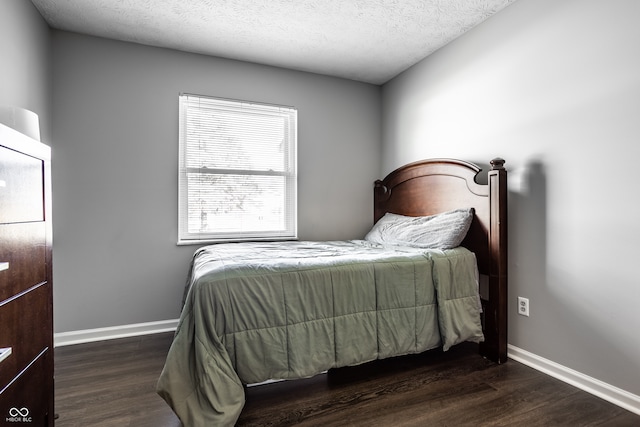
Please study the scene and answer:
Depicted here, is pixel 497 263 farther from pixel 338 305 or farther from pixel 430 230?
pixel 338 305

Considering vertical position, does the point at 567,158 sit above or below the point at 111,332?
above

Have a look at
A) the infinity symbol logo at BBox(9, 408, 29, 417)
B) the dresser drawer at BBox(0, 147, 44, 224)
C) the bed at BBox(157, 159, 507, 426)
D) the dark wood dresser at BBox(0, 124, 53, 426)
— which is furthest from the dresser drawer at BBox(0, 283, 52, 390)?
the bed at BBox(157, 159, 507, 426)

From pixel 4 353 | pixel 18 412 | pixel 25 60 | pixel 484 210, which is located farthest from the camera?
pixel 484 210

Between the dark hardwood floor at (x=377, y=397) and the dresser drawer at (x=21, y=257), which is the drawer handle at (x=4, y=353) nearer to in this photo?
the dresser drawer at (x=21, y=257)

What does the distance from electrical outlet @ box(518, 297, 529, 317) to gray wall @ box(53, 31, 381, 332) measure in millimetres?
2582

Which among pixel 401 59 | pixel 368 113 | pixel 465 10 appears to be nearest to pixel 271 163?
pixel 368 113

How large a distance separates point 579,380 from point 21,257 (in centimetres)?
273

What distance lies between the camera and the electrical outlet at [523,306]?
2.20m

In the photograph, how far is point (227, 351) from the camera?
5.20 feet

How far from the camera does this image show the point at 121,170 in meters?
2.72

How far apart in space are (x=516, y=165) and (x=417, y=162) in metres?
0.86

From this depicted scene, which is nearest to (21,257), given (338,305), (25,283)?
(25,283)

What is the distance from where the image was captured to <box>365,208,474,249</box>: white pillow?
91.4 inches

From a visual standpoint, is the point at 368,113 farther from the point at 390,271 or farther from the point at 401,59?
the point at 390,271
